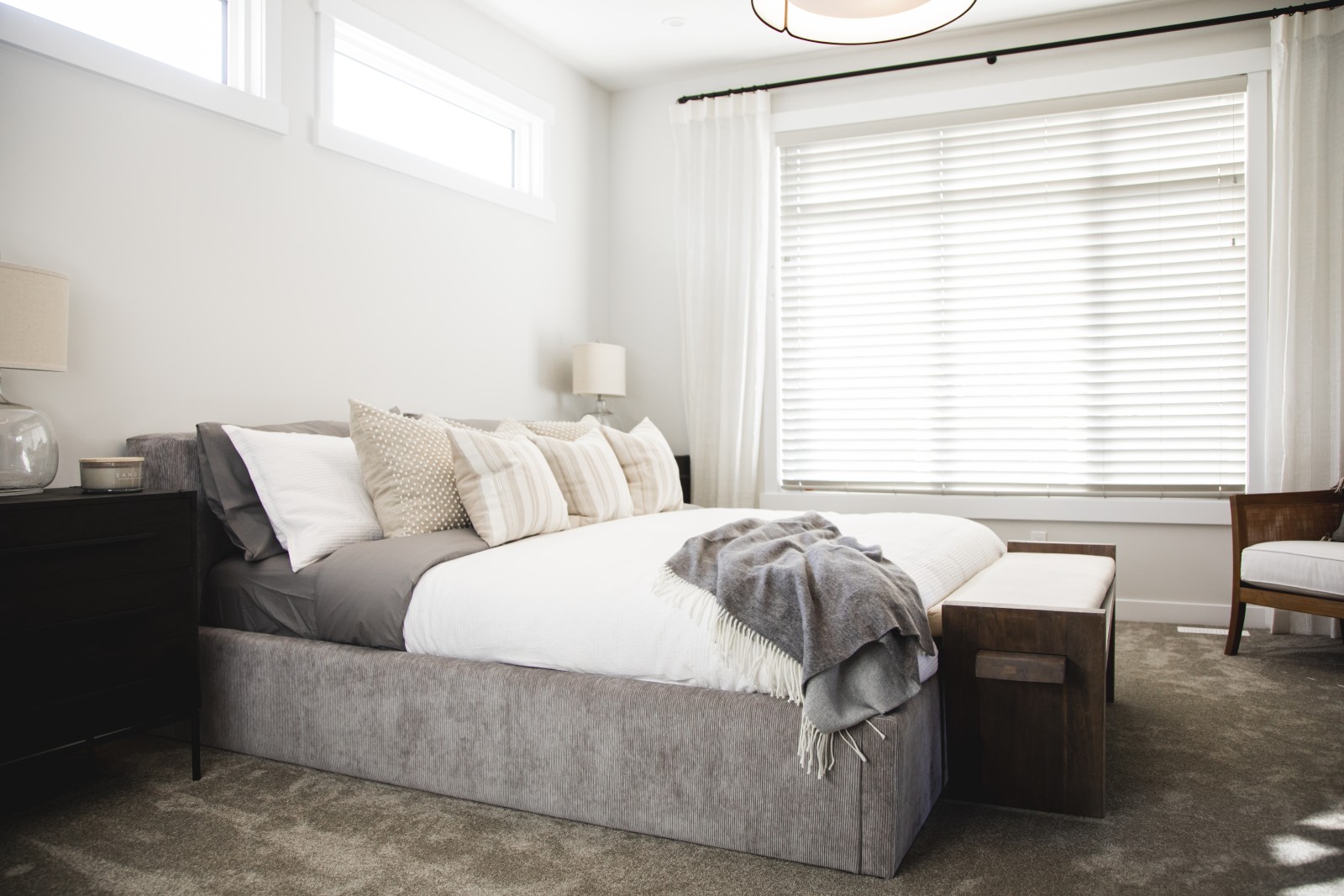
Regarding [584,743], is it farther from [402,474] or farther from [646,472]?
[646,472]

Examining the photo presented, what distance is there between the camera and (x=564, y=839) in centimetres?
205

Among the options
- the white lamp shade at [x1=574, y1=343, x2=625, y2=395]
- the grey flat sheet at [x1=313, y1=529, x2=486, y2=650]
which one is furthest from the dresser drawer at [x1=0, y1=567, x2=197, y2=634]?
the white lamp shade at [x1=574, y1=343, x2=625, y2=395]

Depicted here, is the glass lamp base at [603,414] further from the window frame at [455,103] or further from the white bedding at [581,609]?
the white bedding at [581,609]

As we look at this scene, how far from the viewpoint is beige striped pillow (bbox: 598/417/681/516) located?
12.5ft

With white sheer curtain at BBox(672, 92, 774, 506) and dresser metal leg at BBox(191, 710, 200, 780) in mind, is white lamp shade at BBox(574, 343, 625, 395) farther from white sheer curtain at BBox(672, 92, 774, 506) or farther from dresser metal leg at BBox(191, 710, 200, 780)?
dresser metal leg at BBox(191, 710, 200, 780)

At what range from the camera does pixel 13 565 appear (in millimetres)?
2066

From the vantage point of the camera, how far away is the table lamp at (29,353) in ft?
7.19

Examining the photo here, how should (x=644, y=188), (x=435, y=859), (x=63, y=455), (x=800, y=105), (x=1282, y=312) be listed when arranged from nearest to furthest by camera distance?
(x=435, y=859) < (x=63, y=455) < (x=1282, y=312) < (x=800, y=105) < (x=644, y=188)

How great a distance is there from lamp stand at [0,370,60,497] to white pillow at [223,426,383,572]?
49 cm

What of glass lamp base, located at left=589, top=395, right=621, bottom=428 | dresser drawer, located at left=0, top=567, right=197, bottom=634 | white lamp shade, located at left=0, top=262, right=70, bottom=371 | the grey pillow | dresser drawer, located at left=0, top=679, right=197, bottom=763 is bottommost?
dresser drawer, located at left=0, top=679, right=197, bottom=763

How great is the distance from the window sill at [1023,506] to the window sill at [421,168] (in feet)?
6.50

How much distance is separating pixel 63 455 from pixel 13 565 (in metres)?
0.68

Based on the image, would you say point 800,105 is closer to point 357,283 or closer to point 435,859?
point 357,283

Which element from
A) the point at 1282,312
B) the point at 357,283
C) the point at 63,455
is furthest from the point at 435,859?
the point at 1282,312
